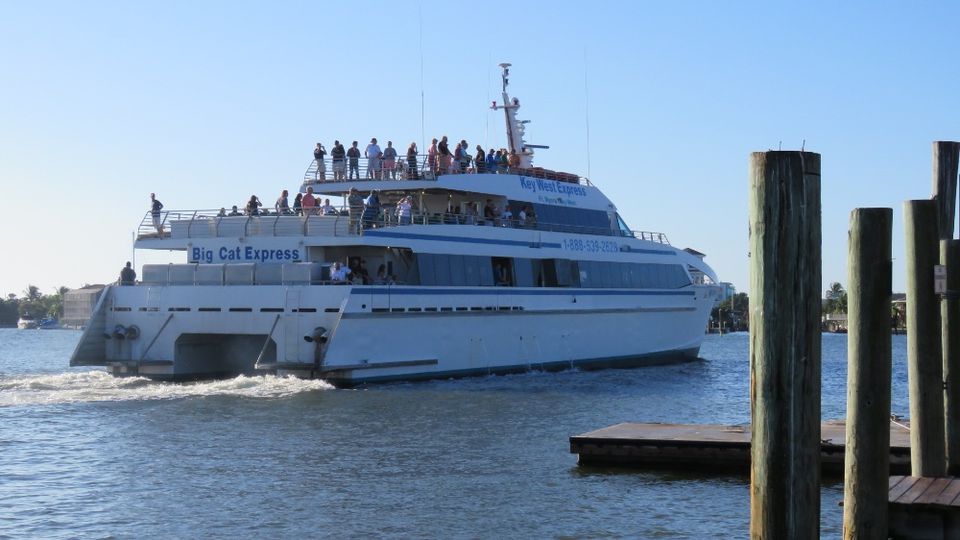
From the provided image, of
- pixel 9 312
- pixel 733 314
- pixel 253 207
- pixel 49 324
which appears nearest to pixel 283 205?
pixel 253 207

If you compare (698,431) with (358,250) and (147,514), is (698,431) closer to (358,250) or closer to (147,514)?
(147,514)

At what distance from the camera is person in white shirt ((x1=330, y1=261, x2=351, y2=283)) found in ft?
76.9

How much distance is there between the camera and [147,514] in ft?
39.2

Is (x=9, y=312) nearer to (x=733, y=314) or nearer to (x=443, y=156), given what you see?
(x=733, y=314)

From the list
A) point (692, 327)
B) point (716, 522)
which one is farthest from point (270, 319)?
point (692, 327)

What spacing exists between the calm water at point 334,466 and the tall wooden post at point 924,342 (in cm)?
184

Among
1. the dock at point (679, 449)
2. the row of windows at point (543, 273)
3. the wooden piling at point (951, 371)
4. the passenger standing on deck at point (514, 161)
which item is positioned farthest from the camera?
the passenger standing on deck at point (514, 161)

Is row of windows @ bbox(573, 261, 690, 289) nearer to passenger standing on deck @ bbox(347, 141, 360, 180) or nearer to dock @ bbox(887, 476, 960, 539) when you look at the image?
passenger standing on deck @ bbox(347, 141, 360, 180)

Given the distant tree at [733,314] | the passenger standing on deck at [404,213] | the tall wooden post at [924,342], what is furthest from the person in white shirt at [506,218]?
the distant tree at [733,314]

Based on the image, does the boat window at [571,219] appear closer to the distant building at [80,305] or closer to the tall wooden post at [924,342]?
the distant building at [80,305]

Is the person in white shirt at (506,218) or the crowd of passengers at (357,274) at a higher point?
the person in white shirt at (506,218)

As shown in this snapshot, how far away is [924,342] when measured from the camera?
9656 millimetres

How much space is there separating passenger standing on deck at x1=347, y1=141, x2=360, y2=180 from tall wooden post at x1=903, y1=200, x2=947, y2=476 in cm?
1978

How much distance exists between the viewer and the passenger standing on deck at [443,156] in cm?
2847
